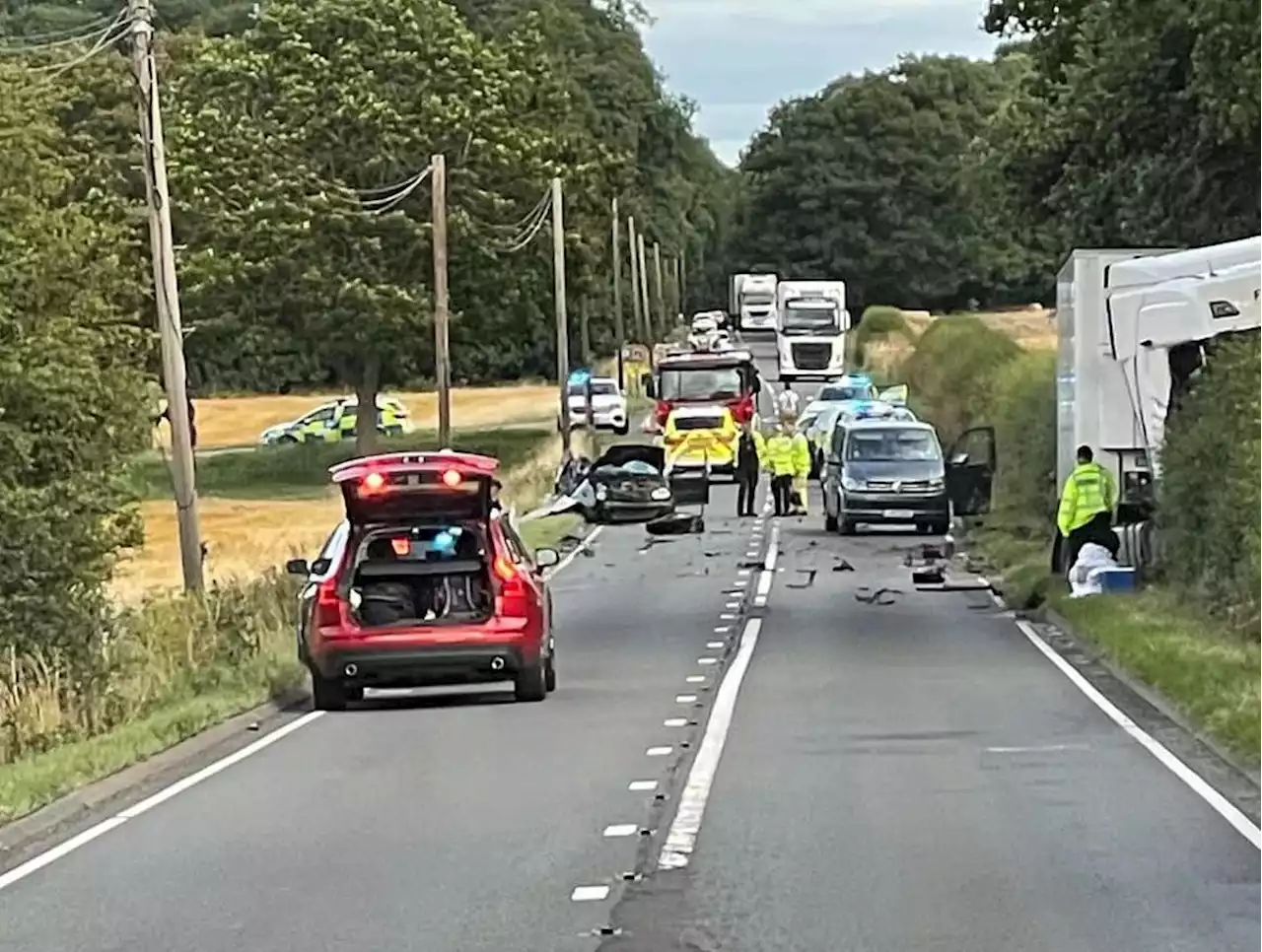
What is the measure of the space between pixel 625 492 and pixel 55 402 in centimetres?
2110

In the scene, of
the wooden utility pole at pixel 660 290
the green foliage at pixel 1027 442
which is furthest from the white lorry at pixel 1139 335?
the wooden utility pole at pixel 660 290

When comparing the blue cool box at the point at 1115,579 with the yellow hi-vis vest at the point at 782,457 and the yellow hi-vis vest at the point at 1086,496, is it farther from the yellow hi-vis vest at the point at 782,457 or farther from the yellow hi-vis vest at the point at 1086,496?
the yellow hi-vis vest at the point at 782,457

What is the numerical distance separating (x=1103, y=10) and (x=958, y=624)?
29.0 ft

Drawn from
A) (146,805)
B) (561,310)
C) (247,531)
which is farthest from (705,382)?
(146,805)

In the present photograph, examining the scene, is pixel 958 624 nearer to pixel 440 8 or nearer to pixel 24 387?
pixel 24 387

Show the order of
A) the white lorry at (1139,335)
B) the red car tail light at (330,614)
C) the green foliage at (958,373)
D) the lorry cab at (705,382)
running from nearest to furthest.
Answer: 1. the red car tail light at (330,614)
2. the white lorry at (1139,335)
3. the green foliage at (958,373)
4. the lorry cab at (705,382)

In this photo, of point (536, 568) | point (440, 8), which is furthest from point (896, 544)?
point (440, 8)

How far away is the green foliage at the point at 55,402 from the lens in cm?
2820

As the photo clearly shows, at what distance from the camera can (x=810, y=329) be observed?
8919 cm

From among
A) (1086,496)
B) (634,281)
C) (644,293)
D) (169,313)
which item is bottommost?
(1086,496)

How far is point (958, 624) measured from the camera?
1171 inches

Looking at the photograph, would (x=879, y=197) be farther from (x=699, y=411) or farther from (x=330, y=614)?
(x=330, y=614)

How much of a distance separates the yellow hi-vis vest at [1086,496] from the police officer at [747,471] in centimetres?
1956

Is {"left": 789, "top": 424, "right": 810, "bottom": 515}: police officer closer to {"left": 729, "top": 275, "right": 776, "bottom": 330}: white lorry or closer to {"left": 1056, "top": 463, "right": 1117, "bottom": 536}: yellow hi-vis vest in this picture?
{"left": 1056, "top": 463, "right": 1117, "bottom": 536}: yellow hi-vis vest
